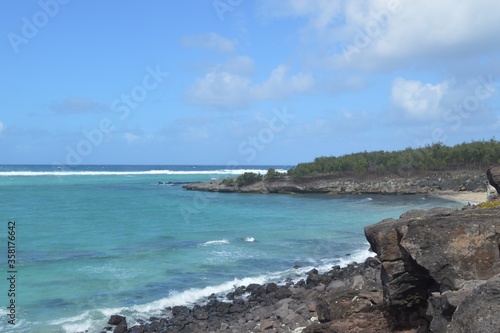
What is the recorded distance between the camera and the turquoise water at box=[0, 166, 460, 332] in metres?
22.8

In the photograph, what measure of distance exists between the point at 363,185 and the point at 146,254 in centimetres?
6875

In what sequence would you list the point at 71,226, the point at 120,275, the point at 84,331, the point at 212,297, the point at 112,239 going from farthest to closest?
the point at 71,226 → the point at 112,239 → the point at 120,275 → the point at 212,297 → the point at 84,331

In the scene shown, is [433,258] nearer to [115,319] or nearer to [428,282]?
[428,282]

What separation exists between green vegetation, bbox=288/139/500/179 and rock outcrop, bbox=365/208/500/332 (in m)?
90.5

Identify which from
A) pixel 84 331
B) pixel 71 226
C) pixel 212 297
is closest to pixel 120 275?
pixel 212 297

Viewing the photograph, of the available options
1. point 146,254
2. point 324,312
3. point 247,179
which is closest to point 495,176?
point 324,312

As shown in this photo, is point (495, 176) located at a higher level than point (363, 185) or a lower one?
higher

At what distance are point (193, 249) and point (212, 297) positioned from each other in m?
12.1

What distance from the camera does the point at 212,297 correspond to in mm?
23938

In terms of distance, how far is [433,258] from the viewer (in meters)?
10.2

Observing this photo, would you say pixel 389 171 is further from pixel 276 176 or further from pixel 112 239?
pixel 112 239

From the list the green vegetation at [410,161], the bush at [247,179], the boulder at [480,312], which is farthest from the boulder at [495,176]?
the bush at [247,179]

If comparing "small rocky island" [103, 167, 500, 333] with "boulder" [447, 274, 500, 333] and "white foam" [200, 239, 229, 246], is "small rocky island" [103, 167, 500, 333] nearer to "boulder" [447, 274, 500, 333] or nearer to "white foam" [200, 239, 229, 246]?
"boulder" [447, 274, 500, 333]

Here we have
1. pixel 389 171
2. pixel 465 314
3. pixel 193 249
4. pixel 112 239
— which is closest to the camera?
pixel 465 314
